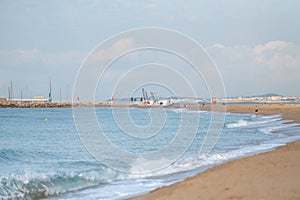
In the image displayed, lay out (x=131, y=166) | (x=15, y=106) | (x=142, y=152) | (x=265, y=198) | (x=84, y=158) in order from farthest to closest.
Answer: (x=15, y=106) < (x=142, y=152) < (x=84, y=158) < (x=131, y=166) < (x=265, y=198)

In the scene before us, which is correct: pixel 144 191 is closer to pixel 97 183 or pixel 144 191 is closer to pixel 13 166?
pixel 97 183

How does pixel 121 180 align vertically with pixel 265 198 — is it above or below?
below

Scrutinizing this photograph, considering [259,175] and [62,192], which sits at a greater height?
[259,175]

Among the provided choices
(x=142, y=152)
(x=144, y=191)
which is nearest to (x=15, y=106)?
(x=142, y=152)

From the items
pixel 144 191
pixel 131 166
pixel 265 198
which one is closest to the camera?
pixel 265 198

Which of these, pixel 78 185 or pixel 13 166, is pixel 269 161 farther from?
pixel 13 166

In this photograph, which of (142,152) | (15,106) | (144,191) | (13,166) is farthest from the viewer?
(15,106)

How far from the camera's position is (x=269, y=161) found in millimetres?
11148

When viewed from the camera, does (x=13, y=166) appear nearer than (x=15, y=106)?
Yes

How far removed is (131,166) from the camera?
54.3ft

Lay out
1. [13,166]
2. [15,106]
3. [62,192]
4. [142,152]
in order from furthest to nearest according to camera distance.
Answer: [15,106] → [142,152] → [13,166] → [62,192]

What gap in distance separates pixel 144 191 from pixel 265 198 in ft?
13.7

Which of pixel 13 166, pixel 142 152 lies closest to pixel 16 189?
pixel 13 166

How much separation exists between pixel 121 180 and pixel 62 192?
2108 mm
